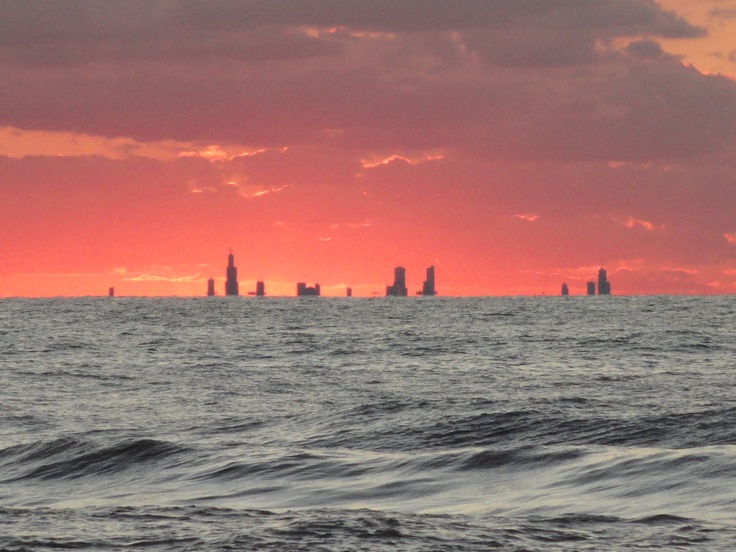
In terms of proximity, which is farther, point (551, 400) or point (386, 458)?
point (551, 400)

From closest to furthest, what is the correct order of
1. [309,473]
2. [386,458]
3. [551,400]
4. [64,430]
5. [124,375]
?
1. [309,473]
2. [386,458]
3. [64,430]
4. [551,400]
5. [124,375]

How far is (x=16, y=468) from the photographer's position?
88.7 ft

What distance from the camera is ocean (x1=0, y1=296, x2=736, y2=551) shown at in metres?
17.1

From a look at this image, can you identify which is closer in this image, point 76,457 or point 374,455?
point 374,455

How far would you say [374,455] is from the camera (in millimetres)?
27641

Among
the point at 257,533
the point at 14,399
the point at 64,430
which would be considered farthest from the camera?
the point at 14,399

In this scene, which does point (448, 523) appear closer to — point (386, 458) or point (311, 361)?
point (386, 458)

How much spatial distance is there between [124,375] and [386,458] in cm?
3372

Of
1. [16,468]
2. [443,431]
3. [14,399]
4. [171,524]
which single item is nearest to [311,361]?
[14,399]

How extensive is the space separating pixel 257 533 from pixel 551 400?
958 inches

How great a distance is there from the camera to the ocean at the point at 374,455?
56.0 feet

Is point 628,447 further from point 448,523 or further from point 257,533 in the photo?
point 257,533

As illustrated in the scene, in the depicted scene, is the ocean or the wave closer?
the ocean

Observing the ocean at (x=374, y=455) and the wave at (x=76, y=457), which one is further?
the wave at (x=76, y=457)
